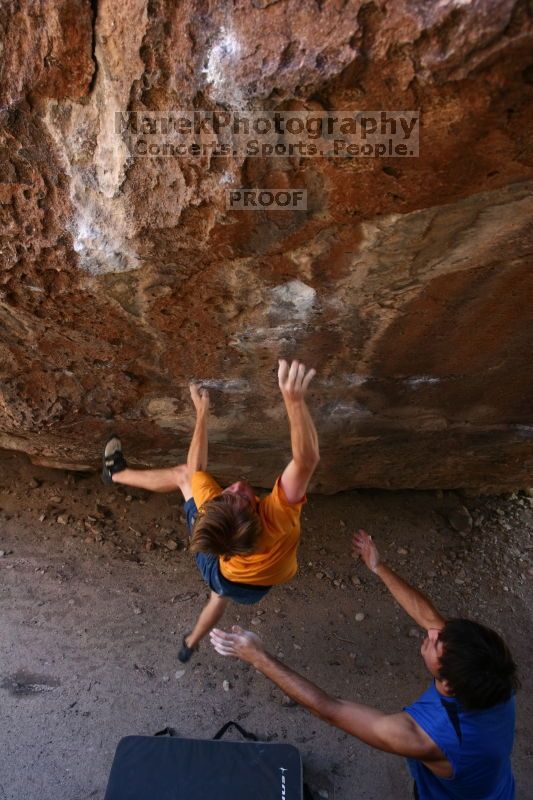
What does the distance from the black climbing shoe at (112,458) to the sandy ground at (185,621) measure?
86 centimetres

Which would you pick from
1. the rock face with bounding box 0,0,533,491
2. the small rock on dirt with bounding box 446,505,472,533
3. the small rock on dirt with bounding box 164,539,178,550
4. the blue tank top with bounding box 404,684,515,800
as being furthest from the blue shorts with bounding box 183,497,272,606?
the small rock on dirt with bounding box 446,505,472,533

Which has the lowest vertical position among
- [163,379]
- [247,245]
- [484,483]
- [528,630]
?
[528,630]

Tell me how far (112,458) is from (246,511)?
1.12 metres

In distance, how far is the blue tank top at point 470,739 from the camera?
2.11m

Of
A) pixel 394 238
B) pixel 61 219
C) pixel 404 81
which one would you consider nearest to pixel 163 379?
pixel 61 219

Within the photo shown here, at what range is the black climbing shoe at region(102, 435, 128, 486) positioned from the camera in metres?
3.34

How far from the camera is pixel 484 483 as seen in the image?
4.30 meters

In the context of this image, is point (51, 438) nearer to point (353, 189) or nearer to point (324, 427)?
point (324, 427)

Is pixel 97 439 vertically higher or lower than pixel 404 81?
lower

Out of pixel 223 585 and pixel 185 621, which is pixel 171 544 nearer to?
pixel 185 621

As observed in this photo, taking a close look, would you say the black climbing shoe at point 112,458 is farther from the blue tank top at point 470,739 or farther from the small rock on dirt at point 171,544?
the blue tank top at point 470,739

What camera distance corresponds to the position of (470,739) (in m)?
2.11

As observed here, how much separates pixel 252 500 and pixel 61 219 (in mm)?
1264

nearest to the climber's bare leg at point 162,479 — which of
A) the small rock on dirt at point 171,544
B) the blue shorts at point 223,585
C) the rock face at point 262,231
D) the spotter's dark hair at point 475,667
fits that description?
the blue shorts at point 223,585
